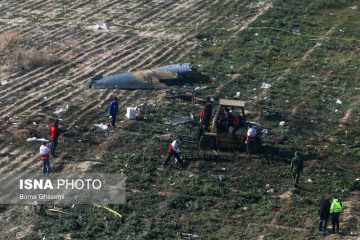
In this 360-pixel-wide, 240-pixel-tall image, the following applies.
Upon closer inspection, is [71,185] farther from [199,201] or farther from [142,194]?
[199,201]

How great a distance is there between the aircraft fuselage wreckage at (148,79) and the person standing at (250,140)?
6427 millimetres

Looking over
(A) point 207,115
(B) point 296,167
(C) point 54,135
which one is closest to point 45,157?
(C) point 54,135

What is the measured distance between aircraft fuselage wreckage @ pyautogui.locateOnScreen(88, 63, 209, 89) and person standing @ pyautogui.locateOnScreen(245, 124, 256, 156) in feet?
21.1

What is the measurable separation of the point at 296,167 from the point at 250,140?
2312 mm

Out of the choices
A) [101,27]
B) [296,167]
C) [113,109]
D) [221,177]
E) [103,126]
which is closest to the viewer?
[296,167]

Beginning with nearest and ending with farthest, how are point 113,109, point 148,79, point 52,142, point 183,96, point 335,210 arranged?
point 335,210 → point 52,142 → point 113,109 → point 183,96 → point 148,79

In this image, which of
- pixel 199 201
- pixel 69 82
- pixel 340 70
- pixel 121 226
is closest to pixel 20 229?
pixel 121 226

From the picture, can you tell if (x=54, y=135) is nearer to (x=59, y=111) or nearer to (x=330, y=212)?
(x=59, y=111)

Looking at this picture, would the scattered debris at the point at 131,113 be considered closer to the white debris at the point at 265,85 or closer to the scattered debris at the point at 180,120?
the scattered debris at the point at 180,120

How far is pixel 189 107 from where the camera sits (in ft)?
92.4

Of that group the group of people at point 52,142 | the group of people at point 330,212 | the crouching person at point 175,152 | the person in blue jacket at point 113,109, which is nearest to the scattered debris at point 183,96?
the group of people at point 52,142

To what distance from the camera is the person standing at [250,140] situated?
24016mm

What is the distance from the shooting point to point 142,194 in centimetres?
2167

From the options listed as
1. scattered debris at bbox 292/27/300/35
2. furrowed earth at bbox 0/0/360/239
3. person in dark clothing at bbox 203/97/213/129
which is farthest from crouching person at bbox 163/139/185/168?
scattered debris at bbox 292/27/300/35
